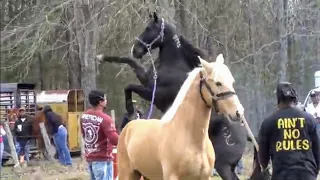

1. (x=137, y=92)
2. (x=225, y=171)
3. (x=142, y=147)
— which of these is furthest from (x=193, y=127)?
(x=137, y=92)


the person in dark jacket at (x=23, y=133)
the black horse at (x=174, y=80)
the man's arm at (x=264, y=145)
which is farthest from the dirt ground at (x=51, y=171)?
the man's arm at (x=264, y=145)

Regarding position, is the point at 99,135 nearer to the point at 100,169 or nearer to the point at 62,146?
the point at 100,169

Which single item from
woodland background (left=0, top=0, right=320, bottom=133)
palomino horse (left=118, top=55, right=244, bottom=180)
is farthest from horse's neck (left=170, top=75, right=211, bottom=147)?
woodland background (left=0, top=0, right=320, bottom=133)

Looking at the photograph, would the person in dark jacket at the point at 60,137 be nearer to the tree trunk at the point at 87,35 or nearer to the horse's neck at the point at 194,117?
the tree trunk at the point at 87,35

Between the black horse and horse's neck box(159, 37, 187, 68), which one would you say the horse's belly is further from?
horse's neck box(159, 37, 187, 68)

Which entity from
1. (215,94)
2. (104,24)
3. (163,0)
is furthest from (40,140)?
(215,94)

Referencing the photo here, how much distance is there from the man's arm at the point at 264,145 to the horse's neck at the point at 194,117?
573 mm

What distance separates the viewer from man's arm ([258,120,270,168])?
652 cm

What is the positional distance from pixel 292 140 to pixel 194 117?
3.42 feet

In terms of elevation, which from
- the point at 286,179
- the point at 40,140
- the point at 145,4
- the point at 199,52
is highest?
the point at 145,4

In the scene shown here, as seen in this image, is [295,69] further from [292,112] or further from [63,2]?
[292,112]

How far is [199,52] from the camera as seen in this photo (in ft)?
30.0

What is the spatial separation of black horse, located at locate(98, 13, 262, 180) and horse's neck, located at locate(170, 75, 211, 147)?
5.75ft

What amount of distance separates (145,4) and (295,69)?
1240 centimetres
